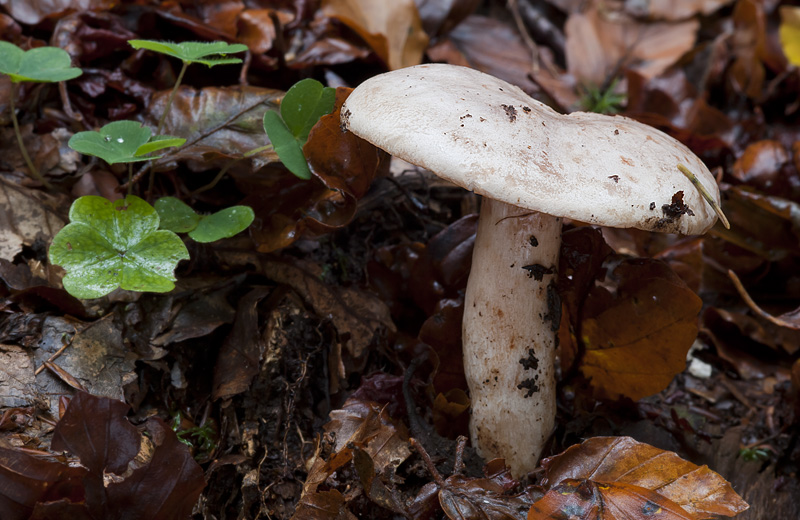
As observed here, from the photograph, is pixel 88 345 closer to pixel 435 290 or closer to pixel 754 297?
pixel 435 290

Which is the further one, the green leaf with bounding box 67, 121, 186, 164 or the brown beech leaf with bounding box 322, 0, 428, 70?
the brown beech leaf with bounding box 322, 0, 428, 70

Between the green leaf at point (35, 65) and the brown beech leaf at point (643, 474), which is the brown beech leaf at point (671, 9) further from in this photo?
the green leaf at point (35, 65)

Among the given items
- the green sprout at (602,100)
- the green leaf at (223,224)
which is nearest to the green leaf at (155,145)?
the green leaf at (223,224)

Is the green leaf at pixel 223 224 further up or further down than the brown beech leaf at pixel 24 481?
further up

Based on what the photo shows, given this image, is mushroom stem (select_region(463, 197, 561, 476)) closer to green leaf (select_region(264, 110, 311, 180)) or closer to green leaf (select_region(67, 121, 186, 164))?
green leaf (select_region(264, 110, 311, 180))

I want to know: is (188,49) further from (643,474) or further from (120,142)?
(643,474)

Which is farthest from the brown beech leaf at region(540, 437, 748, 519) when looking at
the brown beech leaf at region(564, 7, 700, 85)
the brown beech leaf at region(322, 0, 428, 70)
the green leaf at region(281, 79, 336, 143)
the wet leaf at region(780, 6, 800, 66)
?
the wet leaf at region(780, 6, 800, 66)
